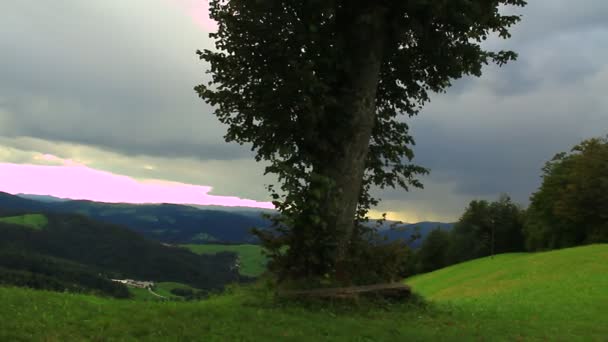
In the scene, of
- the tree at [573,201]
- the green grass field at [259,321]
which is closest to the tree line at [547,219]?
the tree at [573,201]

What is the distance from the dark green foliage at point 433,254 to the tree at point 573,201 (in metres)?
23.9

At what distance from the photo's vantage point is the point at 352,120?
1538 centimetres

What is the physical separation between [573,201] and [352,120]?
6896cm

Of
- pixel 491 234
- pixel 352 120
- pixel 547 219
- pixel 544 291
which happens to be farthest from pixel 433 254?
pixel 352 120

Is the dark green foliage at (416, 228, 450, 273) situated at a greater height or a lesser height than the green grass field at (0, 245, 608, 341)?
lesser

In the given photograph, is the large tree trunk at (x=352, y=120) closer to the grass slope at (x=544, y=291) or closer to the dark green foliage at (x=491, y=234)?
the grass slope at (x=544, y=291)

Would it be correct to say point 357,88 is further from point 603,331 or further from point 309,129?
point 603,331

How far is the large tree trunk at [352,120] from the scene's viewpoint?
15.3 metres

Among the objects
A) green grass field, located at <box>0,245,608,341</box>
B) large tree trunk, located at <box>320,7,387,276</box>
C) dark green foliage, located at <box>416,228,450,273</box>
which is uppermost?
large tree trunk, located at <box>320,7,387,276</box>

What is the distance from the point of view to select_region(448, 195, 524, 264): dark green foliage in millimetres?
A: 103500

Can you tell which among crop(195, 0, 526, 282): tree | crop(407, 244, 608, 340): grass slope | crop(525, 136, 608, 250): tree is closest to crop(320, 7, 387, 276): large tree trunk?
crop(195, 0, 526, 282): tree

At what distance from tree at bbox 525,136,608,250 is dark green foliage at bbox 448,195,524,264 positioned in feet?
50.9

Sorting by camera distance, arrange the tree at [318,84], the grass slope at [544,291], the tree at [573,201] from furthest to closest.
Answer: the tree at [573,201] → the grass slope at [544,291] → the tree at [318,84]

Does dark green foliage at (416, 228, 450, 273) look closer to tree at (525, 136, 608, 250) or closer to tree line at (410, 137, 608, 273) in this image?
tree line at (410, 137, 608, 273)
